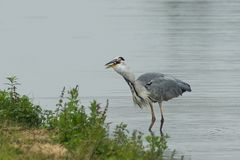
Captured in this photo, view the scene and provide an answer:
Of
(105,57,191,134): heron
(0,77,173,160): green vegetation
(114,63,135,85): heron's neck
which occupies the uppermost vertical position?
(114,63,135,85): heron's neck

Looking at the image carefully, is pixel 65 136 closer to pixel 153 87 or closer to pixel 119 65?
pixel 119 65

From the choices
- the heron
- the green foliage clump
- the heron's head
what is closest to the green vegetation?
the green foliage clump

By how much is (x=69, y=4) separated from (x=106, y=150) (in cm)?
2321

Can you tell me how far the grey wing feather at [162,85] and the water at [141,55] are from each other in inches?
12.1

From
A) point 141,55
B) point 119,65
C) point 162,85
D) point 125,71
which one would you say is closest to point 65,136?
point 119,65

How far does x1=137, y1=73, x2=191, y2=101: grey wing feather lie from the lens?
44.3ft

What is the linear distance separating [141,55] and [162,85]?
544 cm

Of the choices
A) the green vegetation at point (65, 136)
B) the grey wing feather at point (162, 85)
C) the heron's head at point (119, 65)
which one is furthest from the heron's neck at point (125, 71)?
the green vegetation at point (65, 136)

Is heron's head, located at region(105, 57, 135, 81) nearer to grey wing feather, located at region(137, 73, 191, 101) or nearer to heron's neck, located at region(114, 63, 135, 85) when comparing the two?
heron's neck, located at region(114, 63, 135, 85)

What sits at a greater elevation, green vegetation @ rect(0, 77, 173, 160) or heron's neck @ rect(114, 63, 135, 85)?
heron's neck @ rect(114, 63, 135, 85)

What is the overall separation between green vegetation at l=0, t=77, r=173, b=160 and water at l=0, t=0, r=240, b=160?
6.01 feet

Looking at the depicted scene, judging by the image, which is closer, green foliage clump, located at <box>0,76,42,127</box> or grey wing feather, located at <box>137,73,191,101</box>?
green foliage clump, located at <box>0,76,42,127</box>

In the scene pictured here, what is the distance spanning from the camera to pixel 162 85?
1348cm

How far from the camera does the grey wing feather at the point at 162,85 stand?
13.5 metres
